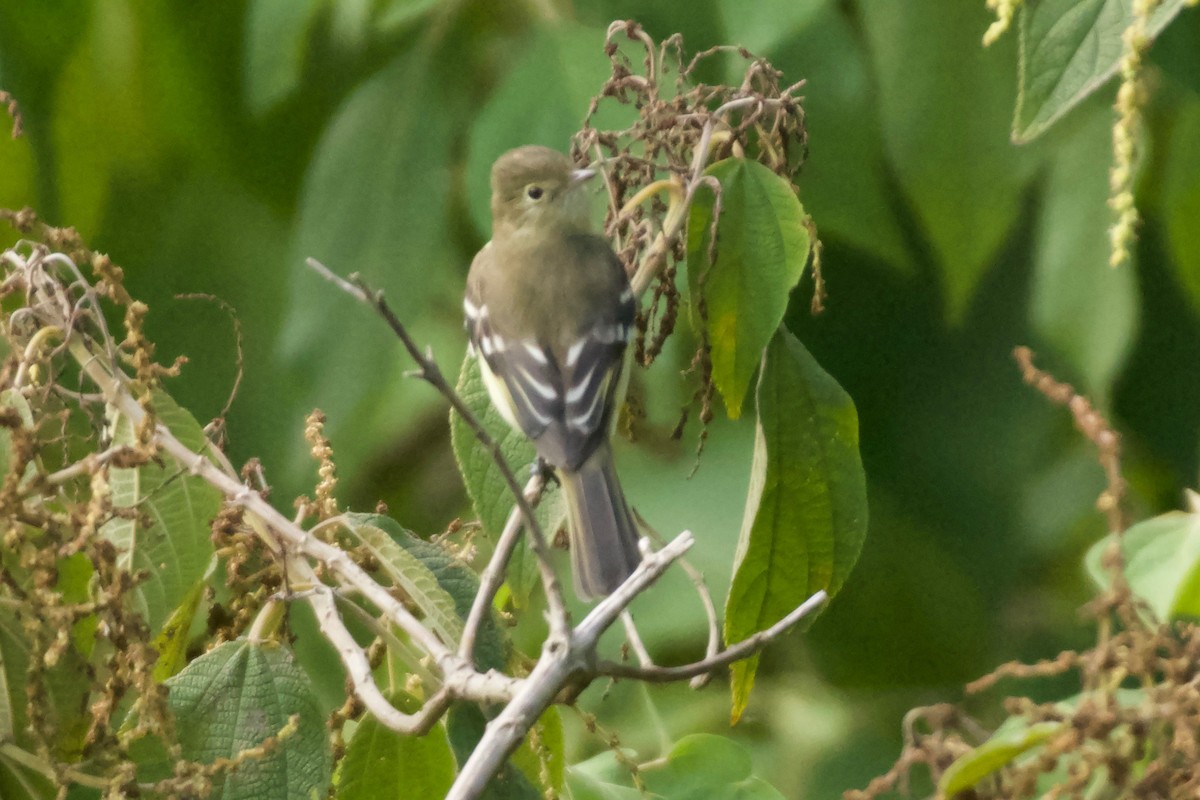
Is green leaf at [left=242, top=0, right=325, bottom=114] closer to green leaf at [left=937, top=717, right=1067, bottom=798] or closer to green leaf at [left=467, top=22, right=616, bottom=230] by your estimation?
green leaf at [left=467, top=22, right=616, bottom=230]

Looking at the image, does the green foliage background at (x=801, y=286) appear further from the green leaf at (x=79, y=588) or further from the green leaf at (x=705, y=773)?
the green leaf at (x=79, y=588)

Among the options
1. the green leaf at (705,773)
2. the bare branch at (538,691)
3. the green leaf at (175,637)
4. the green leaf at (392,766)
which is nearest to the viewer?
the bare branch at (538,691)

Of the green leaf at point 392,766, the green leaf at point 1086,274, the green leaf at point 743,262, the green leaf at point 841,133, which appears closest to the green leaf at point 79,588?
the green leaf at point 392,766

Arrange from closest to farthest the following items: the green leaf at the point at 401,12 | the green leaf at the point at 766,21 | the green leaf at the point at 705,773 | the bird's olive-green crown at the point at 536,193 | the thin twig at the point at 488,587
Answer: the thin twig at the point at 488,587
the green leaf at the point at 705,773
the green leaf at the point at 766,21
the green leaf at the point at 401,12
the bird's olive-green crown at the point at 536,193

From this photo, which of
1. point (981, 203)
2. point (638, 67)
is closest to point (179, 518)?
point (638, 67)

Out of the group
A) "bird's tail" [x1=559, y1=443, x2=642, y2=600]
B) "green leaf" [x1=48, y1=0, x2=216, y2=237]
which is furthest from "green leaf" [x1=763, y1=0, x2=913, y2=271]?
"green leaf" [x1=48, y1=0, x2=216, y2=237]

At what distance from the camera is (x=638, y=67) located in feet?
5.46

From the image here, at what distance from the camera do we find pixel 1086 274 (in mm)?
1774

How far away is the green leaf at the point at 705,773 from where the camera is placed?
146 centimetres

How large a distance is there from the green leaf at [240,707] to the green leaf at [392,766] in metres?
0.05

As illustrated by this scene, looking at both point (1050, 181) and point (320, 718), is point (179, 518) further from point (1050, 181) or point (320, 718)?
point (1050, 181)

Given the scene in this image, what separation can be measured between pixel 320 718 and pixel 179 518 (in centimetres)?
22

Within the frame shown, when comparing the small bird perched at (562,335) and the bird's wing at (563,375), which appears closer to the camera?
the small bird perched at (562,335)

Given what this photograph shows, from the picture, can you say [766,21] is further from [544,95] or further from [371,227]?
[371,227]
